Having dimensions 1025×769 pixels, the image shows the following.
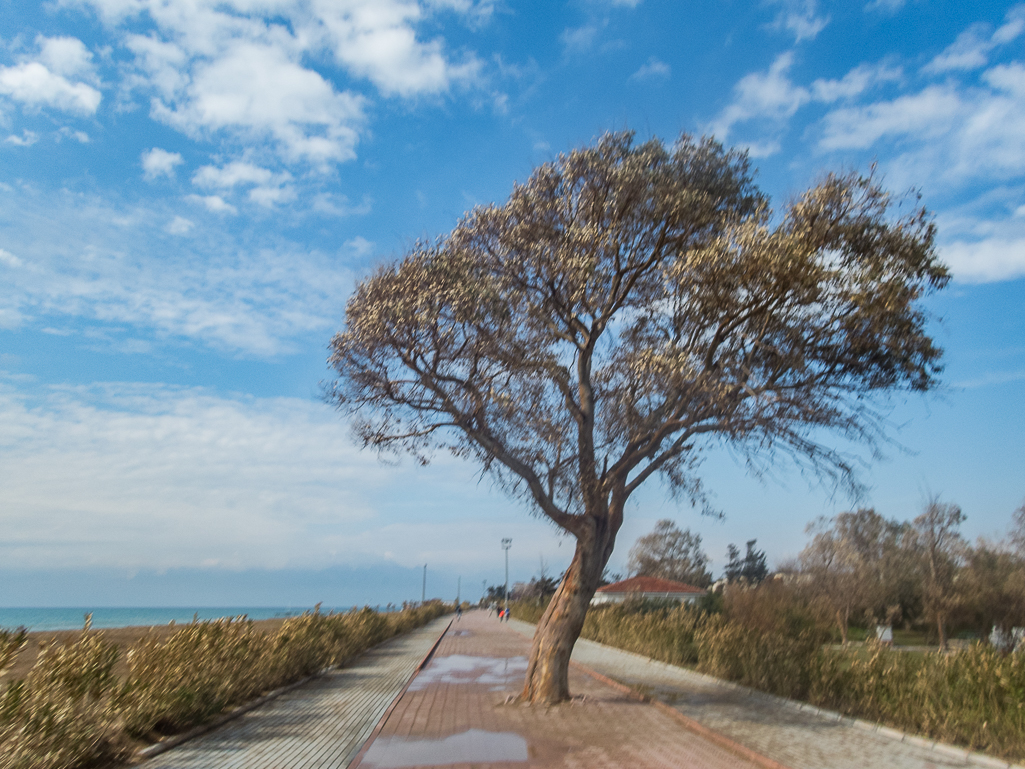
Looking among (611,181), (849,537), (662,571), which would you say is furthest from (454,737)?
(662,571)

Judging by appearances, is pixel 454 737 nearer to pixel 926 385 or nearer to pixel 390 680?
pixel 390 680

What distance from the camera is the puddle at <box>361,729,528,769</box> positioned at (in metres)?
7.11

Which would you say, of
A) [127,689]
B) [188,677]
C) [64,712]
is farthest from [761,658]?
[64,712]

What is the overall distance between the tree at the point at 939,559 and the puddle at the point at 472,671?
16.6 metres

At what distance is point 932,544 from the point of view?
27.7 meters

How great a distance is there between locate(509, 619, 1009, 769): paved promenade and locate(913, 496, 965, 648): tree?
1708 cm

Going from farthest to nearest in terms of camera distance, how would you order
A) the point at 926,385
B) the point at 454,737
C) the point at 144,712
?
1. the point at 926,385
2. the point at 454,737
3. the point at 144,712

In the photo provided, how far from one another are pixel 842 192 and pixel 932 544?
77.5 ft

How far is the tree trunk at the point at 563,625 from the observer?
10.2 meters

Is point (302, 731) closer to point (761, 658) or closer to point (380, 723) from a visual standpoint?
point (380, 723)

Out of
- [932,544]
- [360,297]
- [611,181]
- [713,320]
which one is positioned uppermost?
[611,181]

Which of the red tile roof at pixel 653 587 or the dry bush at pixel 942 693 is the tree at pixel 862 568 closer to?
the red tile roof at pixel 653 587

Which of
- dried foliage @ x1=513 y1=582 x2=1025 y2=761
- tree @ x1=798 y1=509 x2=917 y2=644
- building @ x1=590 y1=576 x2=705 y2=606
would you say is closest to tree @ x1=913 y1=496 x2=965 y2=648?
tree @ x1=798 y1=509 x2=917 y2=644

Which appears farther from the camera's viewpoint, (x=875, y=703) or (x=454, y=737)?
(x=875, y=703)
